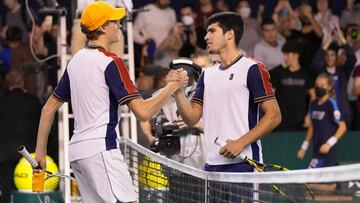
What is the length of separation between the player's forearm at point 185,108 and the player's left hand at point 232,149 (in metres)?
0.62

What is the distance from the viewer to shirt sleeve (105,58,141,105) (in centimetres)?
777

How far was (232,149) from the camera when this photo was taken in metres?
8.06

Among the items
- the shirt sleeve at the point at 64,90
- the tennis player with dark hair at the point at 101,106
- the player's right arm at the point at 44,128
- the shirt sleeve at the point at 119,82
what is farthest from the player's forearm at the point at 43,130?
the shirt sleeve at the point at 119,82

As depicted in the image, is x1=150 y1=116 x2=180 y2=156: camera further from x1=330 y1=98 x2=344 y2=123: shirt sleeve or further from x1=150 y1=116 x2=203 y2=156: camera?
x1=330 y1=98 x2=344 y2=123: shirt sleeve

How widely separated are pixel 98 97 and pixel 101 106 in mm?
65

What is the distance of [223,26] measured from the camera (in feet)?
28.2

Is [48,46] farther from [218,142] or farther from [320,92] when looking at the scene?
[218,142]

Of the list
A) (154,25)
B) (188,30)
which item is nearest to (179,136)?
(154,25)

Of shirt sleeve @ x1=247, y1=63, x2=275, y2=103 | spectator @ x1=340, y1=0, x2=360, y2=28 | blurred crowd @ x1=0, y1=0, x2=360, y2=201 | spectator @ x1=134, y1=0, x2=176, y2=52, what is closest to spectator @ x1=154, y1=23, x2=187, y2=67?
blurred crowd @ x1=0, y1=0, x2=360, y2=201

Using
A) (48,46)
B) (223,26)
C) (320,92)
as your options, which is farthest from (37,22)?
(223,26)

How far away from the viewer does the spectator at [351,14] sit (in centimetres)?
1892

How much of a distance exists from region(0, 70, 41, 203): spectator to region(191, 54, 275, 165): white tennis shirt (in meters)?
6.31

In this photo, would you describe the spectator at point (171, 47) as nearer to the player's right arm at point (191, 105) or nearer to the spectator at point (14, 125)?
the spectator at point (14, 125)

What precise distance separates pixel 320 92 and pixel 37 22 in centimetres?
435
